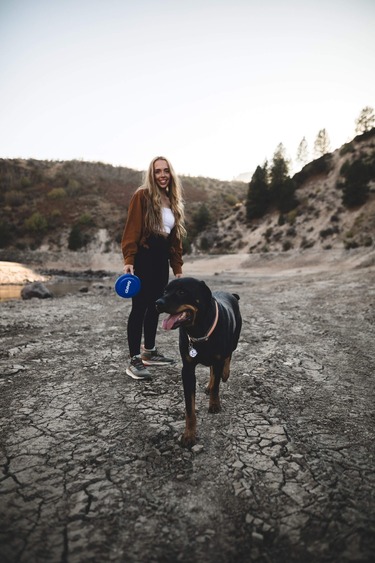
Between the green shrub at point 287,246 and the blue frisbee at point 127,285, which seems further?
the green shrub at point 287,246

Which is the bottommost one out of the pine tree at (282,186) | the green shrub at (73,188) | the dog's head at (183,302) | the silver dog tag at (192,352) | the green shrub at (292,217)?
the silver dog tag at (192,352)

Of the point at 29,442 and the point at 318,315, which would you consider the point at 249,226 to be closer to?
the point at 318,315

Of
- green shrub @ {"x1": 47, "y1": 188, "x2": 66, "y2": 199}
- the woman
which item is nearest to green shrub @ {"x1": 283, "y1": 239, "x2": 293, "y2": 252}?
the woman

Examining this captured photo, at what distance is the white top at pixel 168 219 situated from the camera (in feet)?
10.4

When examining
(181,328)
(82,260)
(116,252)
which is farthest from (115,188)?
(181,328)

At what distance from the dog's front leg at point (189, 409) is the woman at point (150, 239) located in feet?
3.52

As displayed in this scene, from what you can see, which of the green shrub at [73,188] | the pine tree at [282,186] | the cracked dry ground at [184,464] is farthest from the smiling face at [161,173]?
the green shrub at [73,188]

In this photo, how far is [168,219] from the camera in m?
3.19

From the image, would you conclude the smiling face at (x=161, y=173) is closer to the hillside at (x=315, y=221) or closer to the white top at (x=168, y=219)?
the white top at (x=168, y=219)

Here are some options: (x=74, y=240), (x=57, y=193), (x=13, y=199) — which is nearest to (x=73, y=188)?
(x=57, y=193)

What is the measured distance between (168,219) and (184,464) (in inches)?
90.3

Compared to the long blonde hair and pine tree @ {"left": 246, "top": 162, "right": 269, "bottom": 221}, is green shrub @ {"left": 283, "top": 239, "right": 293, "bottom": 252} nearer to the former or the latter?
pine tree @ {"left": 246, "top": 162, "right": 269, "bottom": 221}

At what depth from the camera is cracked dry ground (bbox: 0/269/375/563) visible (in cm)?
132

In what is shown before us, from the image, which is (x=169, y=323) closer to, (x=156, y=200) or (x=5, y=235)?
(x=156, y=200)
